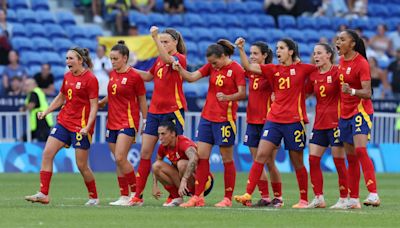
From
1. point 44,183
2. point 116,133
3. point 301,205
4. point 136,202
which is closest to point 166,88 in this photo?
point 116,133

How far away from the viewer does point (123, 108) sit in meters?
17.7

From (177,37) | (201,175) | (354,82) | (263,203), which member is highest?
(177,37)

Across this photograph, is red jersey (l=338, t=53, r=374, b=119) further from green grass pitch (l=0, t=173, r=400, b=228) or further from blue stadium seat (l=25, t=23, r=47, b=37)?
blue stadium seat (l=25, t=23, r=47, b=37)

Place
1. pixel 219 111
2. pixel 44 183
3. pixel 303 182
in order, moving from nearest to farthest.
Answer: pixel 44 183 → pixel 303 182 → pixel 219 111

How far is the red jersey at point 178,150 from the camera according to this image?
17.5 metres

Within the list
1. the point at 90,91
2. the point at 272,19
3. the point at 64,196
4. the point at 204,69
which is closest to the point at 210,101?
the point at 204,69

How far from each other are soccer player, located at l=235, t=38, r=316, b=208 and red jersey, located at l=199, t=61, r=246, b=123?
311mm

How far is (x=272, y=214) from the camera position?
1583 cm

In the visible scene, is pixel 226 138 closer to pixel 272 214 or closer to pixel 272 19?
pixel 272 214

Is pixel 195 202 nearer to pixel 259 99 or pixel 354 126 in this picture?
pixel 259 99

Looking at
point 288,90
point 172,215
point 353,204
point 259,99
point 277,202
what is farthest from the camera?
point 259,99

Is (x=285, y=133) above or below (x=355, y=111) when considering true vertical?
below

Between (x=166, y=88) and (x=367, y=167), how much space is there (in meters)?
2.90

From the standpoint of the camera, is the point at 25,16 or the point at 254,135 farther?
the point at 25,16
